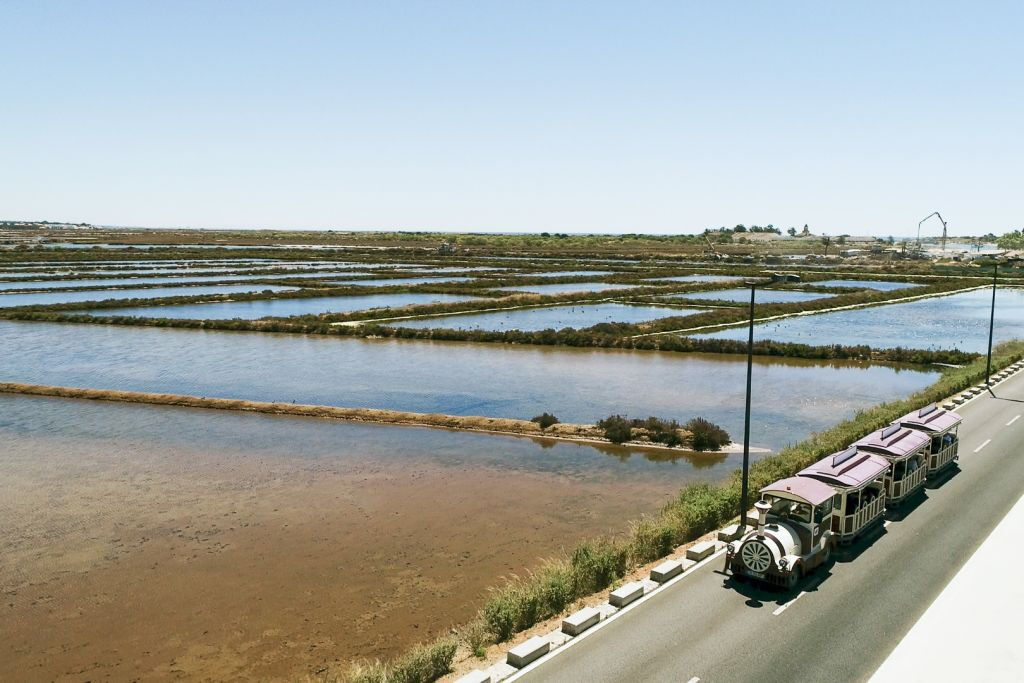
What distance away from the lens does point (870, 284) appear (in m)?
119


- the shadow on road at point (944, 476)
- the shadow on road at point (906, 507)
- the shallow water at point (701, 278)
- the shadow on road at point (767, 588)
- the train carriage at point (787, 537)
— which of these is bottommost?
the shadow on road at point (767, 588)

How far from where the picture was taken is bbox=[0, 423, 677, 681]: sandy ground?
1691 cm

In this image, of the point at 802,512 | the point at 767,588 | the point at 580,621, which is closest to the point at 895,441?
the point at 802,512

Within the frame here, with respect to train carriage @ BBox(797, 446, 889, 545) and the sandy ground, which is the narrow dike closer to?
the sandy ground

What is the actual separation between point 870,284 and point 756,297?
3080cm

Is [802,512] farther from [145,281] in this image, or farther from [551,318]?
[145,281]

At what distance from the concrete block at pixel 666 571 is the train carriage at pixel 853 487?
15.1 ft

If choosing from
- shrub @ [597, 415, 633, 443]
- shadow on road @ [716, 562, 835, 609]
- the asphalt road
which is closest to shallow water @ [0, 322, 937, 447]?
shrub @ [597, 415, 633, 443]

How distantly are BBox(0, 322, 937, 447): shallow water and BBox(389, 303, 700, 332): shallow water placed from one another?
8805mm

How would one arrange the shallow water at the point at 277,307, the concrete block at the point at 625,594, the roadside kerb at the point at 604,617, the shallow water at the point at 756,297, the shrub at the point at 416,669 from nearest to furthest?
the shrub at the point at 416,669
the roadside kerb at the point at 604,617
the concrete block at the point at 625,594
the shallow water at the point at 277,307
the shallow water at the point at 756,297

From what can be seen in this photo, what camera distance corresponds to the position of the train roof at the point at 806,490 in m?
18.3

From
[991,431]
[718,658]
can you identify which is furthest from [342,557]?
[991,431]

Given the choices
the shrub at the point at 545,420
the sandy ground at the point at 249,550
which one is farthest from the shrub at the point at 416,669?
the shrub at the point at 545,420

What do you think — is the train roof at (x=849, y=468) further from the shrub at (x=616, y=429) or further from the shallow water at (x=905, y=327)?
the shallow water at (x=905, y=327)
